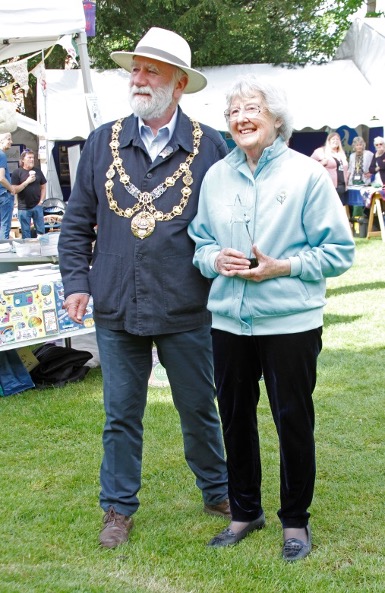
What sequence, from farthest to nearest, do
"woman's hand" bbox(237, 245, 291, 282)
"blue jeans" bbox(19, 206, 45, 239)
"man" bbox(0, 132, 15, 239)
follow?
"blue jeans" bbox(19, 206, 45, 239) < "man" bbox(0, 132, 15, 239) < "woman's hand" bbox(237, 245, 291, 282)

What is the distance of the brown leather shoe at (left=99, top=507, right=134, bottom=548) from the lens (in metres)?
3.53

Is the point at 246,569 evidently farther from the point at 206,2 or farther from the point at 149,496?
the point at 206,2

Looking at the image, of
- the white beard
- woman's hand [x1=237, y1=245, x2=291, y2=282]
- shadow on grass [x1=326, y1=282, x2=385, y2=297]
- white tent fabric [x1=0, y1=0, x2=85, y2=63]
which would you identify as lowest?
shadow on grass [x1=326, y1=282, x2=385, y2=297]

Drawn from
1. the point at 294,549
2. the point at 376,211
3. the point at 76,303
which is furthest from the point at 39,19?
the point at 376,211

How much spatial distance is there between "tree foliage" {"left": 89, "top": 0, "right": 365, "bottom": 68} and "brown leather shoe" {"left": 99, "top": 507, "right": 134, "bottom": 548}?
793 inches

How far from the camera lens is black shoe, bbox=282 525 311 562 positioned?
3.34 m

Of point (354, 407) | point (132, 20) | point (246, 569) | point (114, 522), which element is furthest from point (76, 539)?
point (132, 20)

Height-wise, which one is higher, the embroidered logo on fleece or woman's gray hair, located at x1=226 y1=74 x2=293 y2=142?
woman's gray hair, located at x1=226 y1=74 x2=293 y2=142

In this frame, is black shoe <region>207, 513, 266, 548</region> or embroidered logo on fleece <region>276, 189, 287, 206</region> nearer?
embroidered logo on fleece <region>276, 189, 287, 206</region>

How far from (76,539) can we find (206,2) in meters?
20.6

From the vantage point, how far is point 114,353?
11.6ft

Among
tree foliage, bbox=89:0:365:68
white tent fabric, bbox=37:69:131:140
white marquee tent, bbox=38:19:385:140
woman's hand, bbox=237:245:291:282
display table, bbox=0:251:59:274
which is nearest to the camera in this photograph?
woman's hand, bbox=237:245:291:282

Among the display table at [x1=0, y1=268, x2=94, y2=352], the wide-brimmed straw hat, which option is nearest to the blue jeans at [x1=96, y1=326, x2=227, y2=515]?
the wide-brimmed straw hat

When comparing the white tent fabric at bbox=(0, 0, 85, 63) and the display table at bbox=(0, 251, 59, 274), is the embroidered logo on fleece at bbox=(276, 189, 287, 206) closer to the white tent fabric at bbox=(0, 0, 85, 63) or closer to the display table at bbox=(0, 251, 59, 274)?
the display table at bbox=(0, 251, 59, 274)
